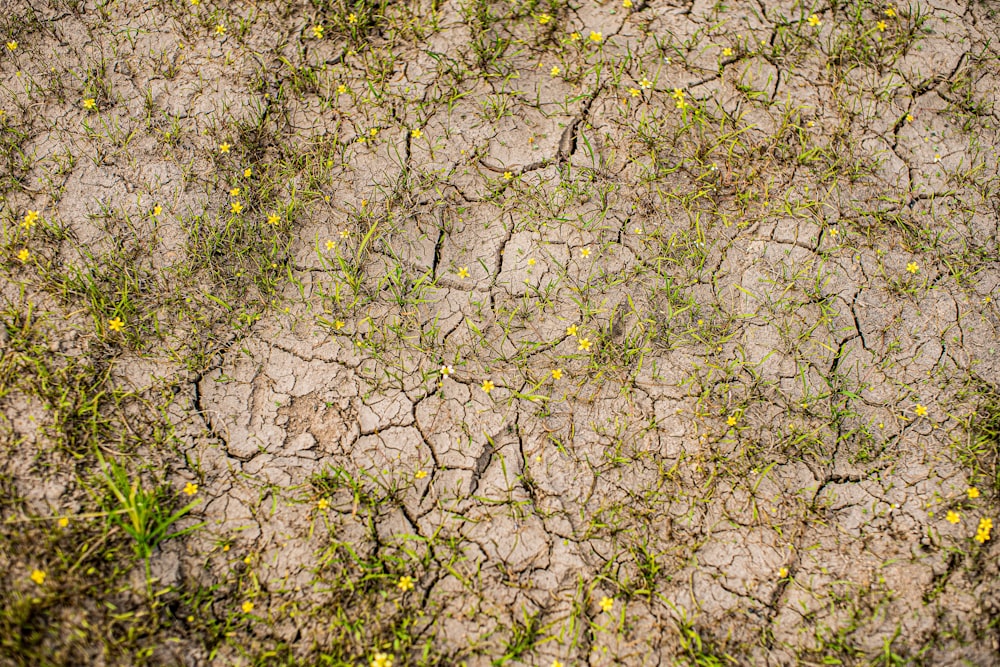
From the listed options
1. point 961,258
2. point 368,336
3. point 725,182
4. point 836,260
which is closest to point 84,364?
point 368,336

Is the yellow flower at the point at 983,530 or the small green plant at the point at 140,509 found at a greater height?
the small green plant at the point at 140,509

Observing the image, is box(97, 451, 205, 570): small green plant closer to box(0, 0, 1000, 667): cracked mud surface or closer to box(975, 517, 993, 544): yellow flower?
box(0, 0, 1000, 667): cracked mud surface

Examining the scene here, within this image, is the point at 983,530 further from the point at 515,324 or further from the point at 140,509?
the point at 140,509

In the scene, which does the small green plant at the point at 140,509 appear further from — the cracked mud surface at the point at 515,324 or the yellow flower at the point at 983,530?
the yellow flower at the point at 983,530

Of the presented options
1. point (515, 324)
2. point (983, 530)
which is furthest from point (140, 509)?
point (983, 530)

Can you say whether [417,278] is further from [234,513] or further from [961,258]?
[961,258]

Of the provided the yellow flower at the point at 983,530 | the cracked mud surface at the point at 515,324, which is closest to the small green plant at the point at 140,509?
the cracked mud surface at the point at 515,324
